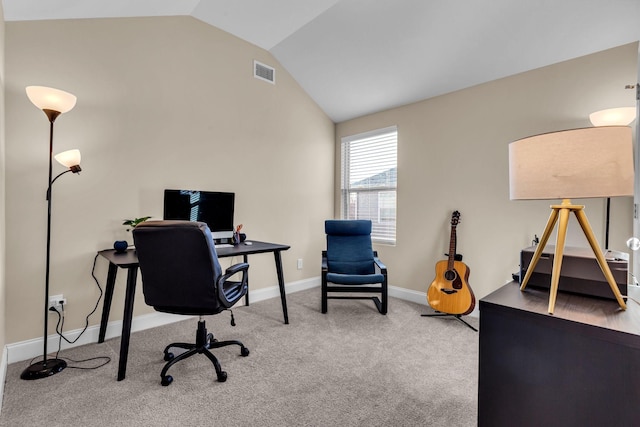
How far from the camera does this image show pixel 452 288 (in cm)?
295

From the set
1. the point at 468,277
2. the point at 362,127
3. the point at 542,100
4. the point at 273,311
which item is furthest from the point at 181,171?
the point at 542,100

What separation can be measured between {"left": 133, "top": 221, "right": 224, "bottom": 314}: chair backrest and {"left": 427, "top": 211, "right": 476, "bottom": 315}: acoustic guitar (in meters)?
2.11

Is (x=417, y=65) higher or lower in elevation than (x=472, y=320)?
higher

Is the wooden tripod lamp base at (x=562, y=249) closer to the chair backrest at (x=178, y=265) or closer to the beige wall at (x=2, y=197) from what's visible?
the chair backrest at (x=178, y=265)

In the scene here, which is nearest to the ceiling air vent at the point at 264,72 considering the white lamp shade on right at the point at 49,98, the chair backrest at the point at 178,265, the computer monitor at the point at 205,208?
the computer monitor at the point at 205,208

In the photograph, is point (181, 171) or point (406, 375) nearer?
point (406, 375)

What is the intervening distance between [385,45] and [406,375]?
2861mm

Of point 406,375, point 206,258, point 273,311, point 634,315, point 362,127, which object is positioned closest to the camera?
point 634,315

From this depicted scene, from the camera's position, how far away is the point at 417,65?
3051 mm

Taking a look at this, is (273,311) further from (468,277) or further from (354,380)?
(468,277)

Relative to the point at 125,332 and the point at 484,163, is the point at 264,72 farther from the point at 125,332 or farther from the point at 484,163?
the point at 125,332

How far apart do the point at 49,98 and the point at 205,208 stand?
4.36 feet

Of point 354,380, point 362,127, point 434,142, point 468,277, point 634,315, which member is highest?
point 362,127

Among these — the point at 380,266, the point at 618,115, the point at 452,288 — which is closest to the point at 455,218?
the point at 452,288
